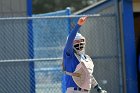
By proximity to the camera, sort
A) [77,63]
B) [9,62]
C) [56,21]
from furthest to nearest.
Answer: [56,21] < [9,62] < [77,63]

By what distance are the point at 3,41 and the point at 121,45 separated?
255 centimetres

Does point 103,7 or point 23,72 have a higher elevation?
point 103,7

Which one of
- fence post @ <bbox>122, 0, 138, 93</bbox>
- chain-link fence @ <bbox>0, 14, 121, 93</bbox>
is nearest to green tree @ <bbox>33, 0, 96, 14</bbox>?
chain-link fence @ <bbox>0, 14, 121, 93</bbox>

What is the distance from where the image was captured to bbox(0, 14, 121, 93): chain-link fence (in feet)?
32.3

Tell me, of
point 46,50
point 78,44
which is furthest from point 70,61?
point 46,50

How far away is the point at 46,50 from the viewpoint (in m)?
11.2

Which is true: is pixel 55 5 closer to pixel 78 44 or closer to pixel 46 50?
pixel 46 50

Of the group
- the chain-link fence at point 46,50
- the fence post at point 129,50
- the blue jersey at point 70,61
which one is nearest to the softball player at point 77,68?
the blue jersey at point 70,61

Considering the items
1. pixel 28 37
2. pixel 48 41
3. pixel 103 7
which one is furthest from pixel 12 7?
pixel 103 7

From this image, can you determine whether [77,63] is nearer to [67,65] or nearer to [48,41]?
[67,65]

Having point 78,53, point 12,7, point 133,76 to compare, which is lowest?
point 133,76

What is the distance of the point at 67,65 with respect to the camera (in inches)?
317

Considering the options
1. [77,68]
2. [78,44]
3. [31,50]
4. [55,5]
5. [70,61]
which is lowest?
[77,68]

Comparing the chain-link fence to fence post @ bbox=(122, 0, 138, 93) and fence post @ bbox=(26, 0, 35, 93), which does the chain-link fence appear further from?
fence post @ bbox=(122, 0, 138, 93)
